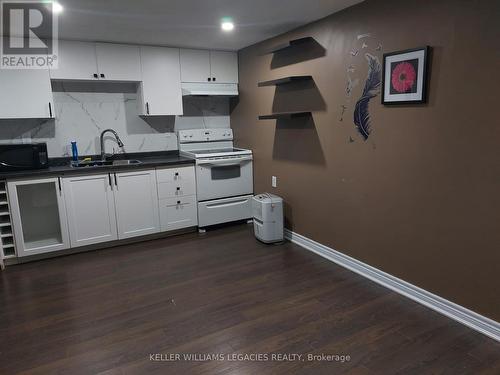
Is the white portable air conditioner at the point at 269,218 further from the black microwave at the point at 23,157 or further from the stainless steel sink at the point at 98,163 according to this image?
the black microwave at the point at 23,157

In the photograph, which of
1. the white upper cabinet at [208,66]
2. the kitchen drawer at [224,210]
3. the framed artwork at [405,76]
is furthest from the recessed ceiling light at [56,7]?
the framed artwork at [405,76]

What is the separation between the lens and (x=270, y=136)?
4055 mm

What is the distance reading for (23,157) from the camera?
341cm

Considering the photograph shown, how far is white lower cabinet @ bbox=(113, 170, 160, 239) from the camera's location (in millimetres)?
3740

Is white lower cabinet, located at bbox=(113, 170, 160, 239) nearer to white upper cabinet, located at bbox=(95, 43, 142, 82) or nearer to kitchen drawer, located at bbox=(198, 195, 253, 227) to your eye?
kitchen drawer, located at bbox=(198, 195, 253, 227)

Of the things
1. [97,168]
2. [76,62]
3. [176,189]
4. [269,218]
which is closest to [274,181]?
[269,218]

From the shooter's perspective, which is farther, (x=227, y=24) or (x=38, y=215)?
(x=38, y=215)

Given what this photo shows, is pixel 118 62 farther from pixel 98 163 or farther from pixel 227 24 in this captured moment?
pixel 227 24

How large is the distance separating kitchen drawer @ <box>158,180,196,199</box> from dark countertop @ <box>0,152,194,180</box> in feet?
0.76

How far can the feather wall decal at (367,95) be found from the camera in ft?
8.73

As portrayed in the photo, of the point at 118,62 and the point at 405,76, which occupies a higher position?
the point at 118,62

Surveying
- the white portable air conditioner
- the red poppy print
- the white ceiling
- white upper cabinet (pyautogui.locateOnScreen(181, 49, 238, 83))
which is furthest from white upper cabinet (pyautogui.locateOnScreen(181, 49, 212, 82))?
the red poppy print

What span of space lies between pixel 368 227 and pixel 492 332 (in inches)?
42.9

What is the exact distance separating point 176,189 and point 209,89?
1353 mm
